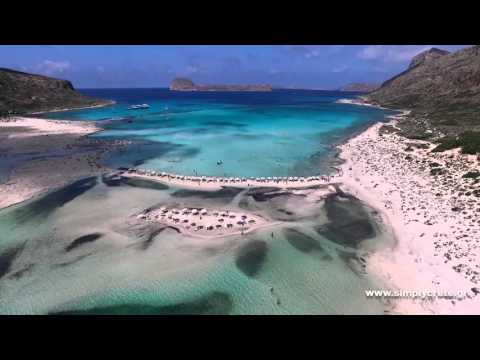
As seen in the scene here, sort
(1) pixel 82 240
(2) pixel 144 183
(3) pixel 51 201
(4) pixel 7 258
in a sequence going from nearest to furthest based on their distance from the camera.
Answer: (4) pixel 7 258, (1) pixel 82 240, (3) pixel 51 201, (2) pixel 144 183

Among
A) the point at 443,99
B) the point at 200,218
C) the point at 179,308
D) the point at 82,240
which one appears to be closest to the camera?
the point at 179,308

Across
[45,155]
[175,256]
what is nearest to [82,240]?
[175,256]

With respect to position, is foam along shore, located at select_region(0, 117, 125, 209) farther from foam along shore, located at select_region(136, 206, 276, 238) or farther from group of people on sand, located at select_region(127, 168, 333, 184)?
foam along shore, located at select_region(136, 206, 276, 238)

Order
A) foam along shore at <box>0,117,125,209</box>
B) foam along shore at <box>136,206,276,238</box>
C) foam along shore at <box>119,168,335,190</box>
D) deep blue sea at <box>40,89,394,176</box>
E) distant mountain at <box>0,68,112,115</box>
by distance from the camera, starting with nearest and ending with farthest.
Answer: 1. foam along shore at <box>136,206,276,238</box>
2. foam along shore at <box>0,117,125,209</box>
3. foam along shore at <box>119,168,335,190</box>
4. deep blue sea at <box>40,89,394,176</box>
5. distant mountain at <box>0,68,112,115</box>

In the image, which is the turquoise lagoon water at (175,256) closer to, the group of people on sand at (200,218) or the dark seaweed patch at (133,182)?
the dark seaweed patch at (133,182)

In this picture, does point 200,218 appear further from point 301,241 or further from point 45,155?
point 45,155

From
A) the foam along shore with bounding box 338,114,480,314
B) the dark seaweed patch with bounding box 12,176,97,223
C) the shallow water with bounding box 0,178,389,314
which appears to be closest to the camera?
the shallow water with bounding box 0,178,389,314

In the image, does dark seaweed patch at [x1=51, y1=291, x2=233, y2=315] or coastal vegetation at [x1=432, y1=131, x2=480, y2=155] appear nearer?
dark seaweed patch at [x1=51, y1=291, x2=233, y2=315]

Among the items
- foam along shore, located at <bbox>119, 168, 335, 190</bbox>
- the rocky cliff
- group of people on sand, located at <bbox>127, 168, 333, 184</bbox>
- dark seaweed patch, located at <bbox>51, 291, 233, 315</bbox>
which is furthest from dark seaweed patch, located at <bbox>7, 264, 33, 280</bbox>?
the rocky cliff
